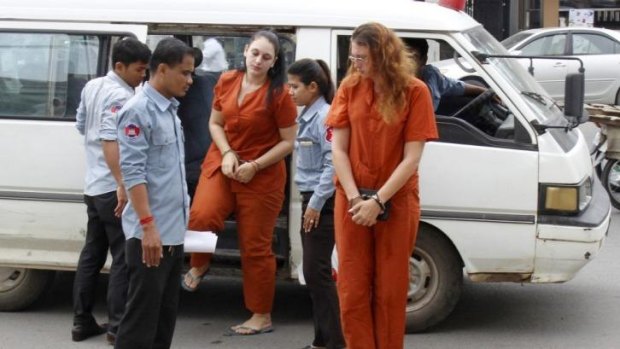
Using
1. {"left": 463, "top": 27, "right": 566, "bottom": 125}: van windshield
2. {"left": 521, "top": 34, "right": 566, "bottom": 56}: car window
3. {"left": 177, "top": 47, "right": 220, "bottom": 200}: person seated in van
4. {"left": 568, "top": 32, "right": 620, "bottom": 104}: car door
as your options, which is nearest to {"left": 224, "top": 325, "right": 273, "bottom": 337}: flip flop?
{"left": 177, "top": 47, "right": 220, "bottom": 200}: person seated in van

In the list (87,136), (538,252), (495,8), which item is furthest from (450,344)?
(495,8)

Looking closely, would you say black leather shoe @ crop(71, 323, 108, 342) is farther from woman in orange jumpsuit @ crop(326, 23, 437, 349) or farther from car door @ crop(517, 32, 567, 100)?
car door @ crop(517, 32, 567, 100)

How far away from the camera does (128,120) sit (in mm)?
5219

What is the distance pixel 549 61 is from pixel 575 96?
40.5ft

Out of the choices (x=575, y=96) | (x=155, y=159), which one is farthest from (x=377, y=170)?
(x=575, y=96)

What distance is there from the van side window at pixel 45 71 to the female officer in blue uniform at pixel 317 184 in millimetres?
1441

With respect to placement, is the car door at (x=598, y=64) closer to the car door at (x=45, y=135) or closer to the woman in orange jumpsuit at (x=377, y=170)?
the car door at (x=45, y=135)

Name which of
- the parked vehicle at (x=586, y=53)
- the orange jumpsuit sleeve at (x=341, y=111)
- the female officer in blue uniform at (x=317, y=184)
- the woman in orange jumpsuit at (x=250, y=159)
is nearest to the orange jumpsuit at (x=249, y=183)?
the woman in orange jumpsuit at (x=250, y=159)

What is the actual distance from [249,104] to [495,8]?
2021cm

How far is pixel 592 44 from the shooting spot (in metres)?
19.5

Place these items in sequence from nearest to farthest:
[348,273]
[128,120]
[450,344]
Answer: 1. [128,120]
2. [348,273]
3. [450,344]

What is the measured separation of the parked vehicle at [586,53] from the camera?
19.0m

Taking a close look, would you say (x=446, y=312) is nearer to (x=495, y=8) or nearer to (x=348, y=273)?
(x=348, y=273)

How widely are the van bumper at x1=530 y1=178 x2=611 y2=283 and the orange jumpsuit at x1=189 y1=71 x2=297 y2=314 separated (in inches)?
59.5
